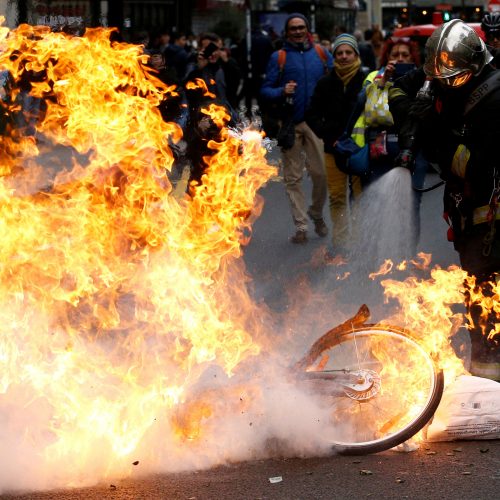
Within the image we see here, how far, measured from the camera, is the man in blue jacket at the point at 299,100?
10.4 metres

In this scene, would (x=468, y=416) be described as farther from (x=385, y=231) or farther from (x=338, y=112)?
(x=338, y=112)

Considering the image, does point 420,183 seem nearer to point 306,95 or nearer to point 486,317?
point 306,95

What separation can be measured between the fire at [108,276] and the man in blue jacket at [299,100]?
484cm

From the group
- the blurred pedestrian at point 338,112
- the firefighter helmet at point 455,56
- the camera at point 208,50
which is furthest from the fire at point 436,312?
the camera at point 208,50

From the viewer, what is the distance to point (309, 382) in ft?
16.8

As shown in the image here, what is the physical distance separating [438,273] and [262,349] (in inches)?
42.7

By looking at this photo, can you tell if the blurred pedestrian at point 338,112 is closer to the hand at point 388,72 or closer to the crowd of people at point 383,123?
the crowd of people at point 383,123

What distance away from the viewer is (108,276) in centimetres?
508

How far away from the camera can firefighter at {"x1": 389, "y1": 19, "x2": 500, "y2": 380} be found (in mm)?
5461

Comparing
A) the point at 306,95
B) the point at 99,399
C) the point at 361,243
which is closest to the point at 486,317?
the point at 99,399

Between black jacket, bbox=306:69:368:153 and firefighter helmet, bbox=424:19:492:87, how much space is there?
12.9 feet

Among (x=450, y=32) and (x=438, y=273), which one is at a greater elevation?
(x=450, y=32)

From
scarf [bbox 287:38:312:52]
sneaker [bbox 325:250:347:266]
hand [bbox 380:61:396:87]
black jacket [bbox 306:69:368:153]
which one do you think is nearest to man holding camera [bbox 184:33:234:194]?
black jacket [bbox 306:69:368:153]

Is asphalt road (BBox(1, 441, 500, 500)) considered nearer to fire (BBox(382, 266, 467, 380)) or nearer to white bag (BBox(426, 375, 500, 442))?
white bag (BBox(426, 375, 500, 442))
